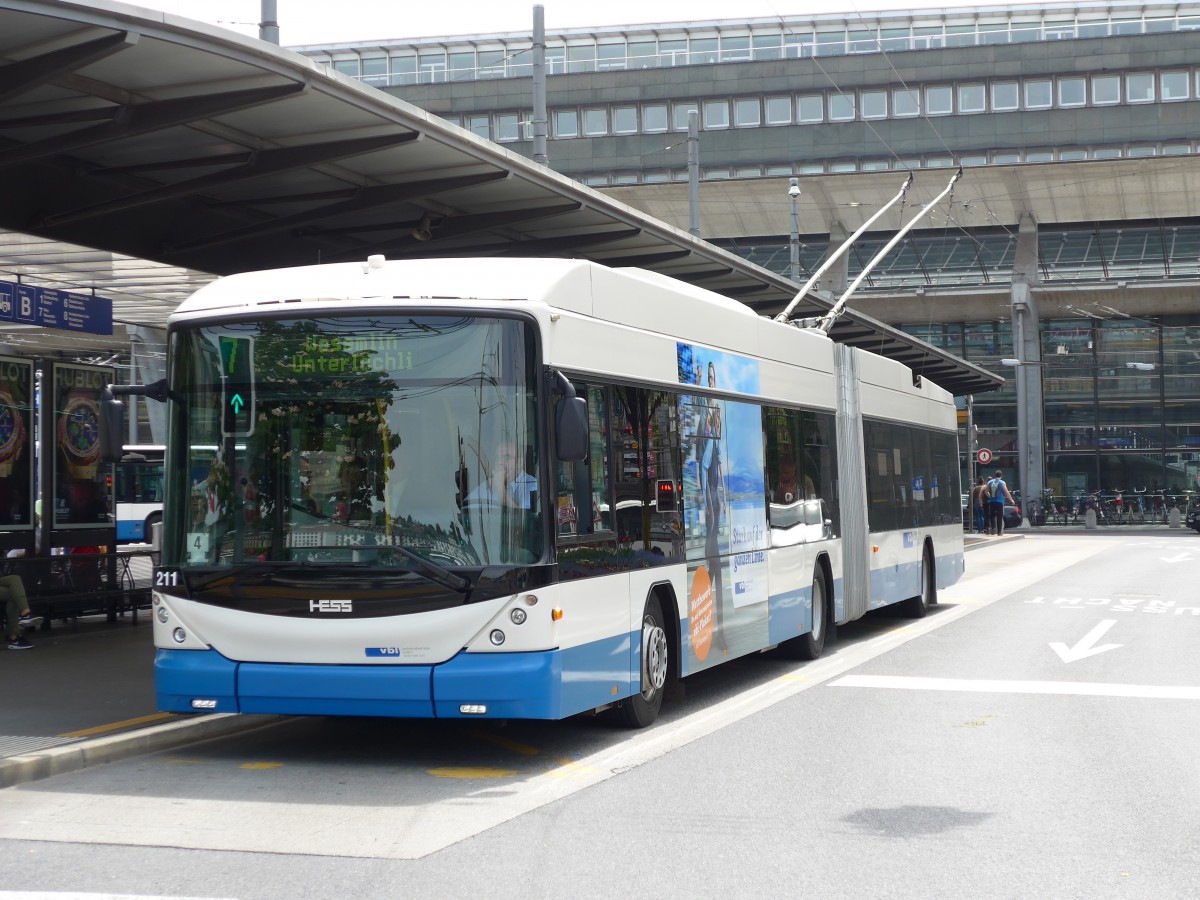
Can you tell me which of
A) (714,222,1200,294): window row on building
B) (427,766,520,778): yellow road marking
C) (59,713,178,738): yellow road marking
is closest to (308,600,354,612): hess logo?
(427,766,520,778): yellow road marking

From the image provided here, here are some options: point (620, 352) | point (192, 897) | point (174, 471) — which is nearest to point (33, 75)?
point (174, 471)

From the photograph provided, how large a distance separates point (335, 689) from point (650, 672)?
7.65 ft

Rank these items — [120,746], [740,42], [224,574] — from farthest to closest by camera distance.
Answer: [740,42] < [120,746] < [224,574]

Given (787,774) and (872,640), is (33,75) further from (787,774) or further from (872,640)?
(872,640)

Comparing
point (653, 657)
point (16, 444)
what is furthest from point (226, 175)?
point (653, 657)

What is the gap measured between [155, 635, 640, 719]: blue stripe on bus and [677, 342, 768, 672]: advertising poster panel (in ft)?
6.93

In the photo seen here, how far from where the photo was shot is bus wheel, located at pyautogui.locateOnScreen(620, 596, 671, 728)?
32.6 ft

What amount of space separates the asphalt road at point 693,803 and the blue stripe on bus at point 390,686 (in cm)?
35

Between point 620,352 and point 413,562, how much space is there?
218cm

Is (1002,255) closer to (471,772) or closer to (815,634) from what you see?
(815,634)

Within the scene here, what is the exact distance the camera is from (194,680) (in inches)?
347

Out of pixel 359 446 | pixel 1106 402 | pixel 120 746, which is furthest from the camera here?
pixel 1106 402

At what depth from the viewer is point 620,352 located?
992 cm

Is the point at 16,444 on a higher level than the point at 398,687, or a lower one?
higher
